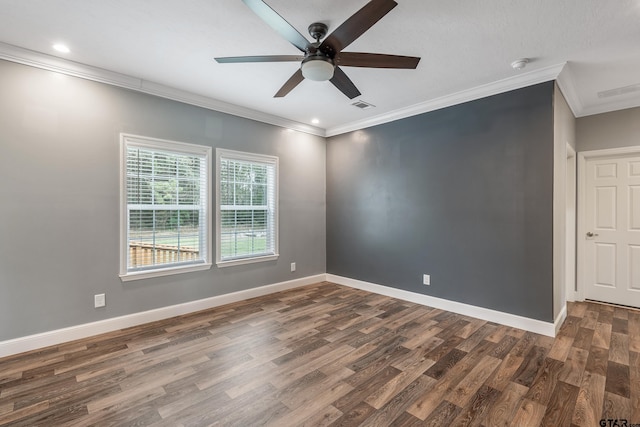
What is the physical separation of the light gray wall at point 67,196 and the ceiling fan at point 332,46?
67.4 inches

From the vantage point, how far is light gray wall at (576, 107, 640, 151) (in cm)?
374

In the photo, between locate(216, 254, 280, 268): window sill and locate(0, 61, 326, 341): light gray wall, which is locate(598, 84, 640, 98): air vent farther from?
locate(0, 61, 326, 341): light gray wall

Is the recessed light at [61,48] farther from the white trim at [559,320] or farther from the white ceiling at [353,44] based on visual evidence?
the white trim at [559,320]

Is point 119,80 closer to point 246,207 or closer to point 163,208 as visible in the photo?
point 163,208

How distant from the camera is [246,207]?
4.35 metres

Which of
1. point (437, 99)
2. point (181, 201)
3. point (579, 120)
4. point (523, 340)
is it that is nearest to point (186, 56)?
point (181, 201)

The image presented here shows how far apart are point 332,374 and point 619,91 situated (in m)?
4.50

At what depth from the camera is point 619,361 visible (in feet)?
8.31

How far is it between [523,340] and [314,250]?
3197 mm

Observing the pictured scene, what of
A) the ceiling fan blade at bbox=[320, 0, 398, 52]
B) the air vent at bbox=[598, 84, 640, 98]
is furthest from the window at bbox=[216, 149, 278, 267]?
the air vent at bbox=[598, 84, 640, 98]

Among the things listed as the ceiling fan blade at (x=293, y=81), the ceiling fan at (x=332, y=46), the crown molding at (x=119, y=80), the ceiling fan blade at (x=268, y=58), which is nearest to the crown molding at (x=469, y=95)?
the crown molding at (x=119, y=80)

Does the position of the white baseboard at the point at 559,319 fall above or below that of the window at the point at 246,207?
below

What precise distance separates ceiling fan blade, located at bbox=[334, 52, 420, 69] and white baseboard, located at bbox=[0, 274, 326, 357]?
3300mm

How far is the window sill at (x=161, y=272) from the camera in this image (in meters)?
3.27
